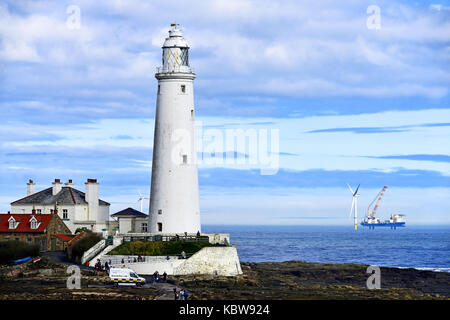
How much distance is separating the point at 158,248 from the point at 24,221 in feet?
55.2

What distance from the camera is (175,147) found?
6094 cm

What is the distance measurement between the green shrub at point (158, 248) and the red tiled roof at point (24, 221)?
38.4 feet

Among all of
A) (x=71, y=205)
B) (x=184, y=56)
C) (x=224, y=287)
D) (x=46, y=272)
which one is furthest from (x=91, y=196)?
(x=224, y=287)

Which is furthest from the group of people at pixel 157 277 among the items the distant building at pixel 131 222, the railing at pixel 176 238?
the distant building at pixel 131 222

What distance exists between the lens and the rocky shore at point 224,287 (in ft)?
147

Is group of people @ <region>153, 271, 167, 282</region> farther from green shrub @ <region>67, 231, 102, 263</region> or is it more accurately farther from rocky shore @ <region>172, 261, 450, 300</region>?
green shrub @ <region>67, 231, 102, 263</region>

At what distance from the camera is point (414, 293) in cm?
5428

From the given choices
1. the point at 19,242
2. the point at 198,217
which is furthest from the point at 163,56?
the point at 19,242

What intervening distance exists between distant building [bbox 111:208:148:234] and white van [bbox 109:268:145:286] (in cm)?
1917

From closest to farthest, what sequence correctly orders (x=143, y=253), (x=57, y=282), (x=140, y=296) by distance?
(x=140, y=296), (x=57, y=282), (x=143, y=253)

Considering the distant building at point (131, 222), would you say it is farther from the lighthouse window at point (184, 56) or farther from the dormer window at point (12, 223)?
the lighthouse window at point (184, 56)

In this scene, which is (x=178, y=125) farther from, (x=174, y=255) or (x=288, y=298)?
(x=288, y=298)
